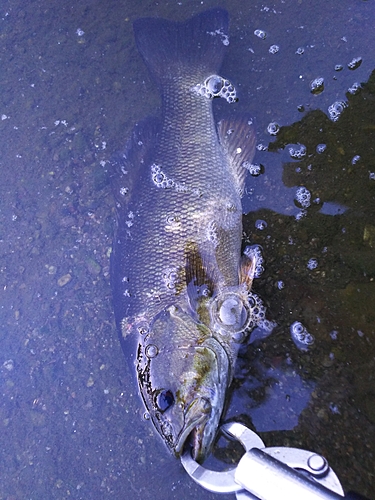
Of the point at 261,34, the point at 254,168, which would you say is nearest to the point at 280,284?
the point at 254,168

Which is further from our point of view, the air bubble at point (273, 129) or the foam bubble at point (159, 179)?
the air bubble at point (273, 129)

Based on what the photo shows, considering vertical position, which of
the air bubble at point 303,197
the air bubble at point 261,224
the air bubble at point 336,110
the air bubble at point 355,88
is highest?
the air bubble at point 355,88

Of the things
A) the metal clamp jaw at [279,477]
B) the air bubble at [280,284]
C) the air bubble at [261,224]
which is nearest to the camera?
the metal clamp jaw at [279,477]

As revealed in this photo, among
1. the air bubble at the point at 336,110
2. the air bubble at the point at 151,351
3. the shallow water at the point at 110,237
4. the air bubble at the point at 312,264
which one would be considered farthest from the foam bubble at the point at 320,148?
the air bubble at the point at 151,351

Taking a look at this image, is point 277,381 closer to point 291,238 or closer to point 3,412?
point 291,238

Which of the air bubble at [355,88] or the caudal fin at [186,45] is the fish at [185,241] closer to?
the caudal fin at [186,45]

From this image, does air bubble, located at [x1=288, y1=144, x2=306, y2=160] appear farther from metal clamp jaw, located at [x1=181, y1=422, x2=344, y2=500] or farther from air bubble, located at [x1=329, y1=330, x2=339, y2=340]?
metal clamp jaw, located at [x1=181, y1=422, x2=344, y2=500]

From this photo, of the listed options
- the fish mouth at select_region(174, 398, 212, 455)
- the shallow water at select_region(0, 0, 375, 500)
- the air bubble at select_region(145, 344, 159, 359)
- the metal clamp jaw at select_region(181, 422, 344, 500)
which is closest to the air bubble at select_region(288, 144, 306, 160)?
the shallow water at select_region(0, 0, 375, 500)
